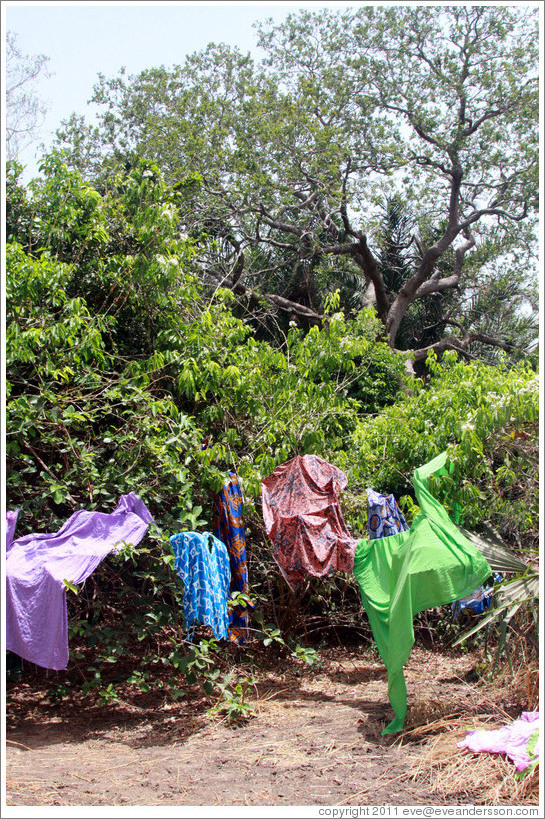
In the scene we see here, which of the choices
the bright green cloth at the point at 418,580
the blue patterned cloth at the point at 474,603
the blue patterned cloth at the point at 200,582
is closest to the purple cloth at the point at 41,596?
the blue patterned cloth at the point at 200,582

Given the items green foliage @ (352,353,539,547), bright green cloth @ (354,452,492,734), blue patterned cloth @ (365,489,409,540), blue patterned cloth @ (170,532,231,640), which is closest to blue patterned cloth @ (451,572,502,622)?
green foliage @ (352,353,539,547)

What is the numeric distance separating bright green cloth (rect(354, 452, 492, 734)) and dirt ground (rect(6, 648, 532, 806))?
36 centimetres

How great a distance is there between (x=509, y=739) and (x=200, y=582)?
5.76 feet

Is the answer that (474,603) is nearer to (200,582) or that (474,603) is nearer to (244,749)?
(244,749)

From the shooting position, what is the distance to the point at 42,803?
10.2ft

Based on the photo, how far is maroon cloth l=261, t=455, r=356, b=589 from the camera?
15.5 feet

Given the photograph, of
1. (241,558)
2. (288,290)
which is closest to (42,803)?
(241,558)

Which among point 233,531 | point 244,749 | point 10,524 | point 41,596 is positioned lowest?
point 244,749

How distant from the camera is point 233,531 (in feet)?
15.9

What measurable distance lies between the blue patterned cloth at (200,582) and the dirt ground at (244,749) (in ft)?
2.14

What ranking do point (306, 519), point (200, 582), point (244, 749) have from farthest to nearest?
point (306, 519), point (200, 582), point (244, 749)

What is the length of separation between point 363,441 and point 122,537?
2.44 meters

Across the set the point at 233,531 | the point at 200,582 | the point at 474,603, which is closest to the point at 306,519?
the point at 233,531

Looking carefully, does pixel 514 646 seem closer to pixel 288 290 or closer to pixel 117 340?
pixel 117 340
